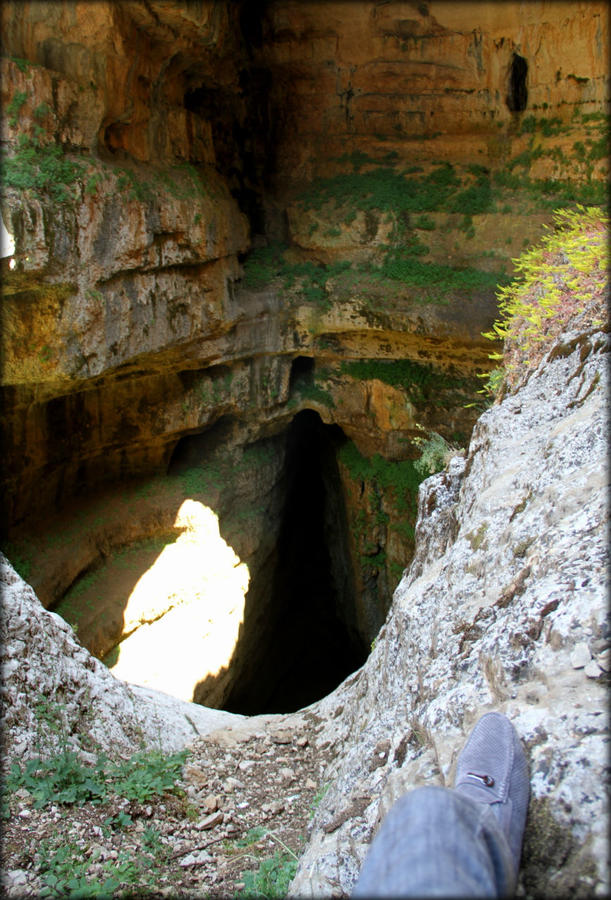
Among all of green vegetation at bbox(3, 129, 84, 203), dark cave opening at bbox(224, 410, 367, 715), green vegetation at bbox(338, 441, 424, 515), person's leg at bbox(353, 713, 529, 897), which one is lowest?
dark cave opening at bbox(224, 410, 367, 715)

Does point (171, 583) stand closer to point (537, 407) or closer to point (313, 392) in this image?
point (313, 392)

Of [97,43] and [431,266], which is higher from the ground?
[97,43]

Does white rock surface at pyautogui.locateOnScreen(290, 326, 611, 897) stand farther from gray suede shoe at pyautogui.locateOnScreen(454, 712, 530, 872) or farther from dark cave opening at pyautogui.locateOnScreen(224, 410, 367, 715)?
dark cave opening at pyautogui.locateOnScreen(224, 410, 367, 715)

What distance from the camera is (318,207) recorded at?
36.8 feet

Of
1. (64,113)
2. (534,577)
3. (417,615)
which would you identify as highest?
Result: (64,113)

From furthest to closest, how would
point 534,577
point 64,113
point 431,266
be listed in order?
point 431,266 → point 64,113 → point 534,577

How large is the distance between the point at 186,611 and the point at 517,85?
978cm

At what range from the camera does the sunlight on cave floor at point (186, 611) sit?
877 centimetres

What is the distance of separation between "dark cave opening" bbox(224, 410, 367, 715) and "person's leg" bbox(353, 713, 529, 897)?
11077 mm

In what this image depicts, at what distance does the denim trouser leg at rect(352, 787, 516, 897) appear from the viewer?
1.12 meters

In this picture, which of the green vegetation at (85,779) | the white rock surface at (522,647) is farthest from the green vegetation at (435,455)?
the green vegetation at (85,779)

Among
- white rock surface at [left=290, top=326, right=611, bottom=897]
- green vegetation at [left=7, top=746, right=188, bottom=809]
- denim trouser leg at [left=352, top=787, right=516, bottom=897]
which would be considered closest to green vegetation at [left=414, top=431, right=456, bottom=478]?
white rock surface at [left=290, top=326, right=611, bottom=897]

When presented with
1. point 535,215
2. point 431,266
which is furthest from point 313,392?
point 535,215

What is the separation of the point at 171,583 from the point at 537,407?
7.32 m
